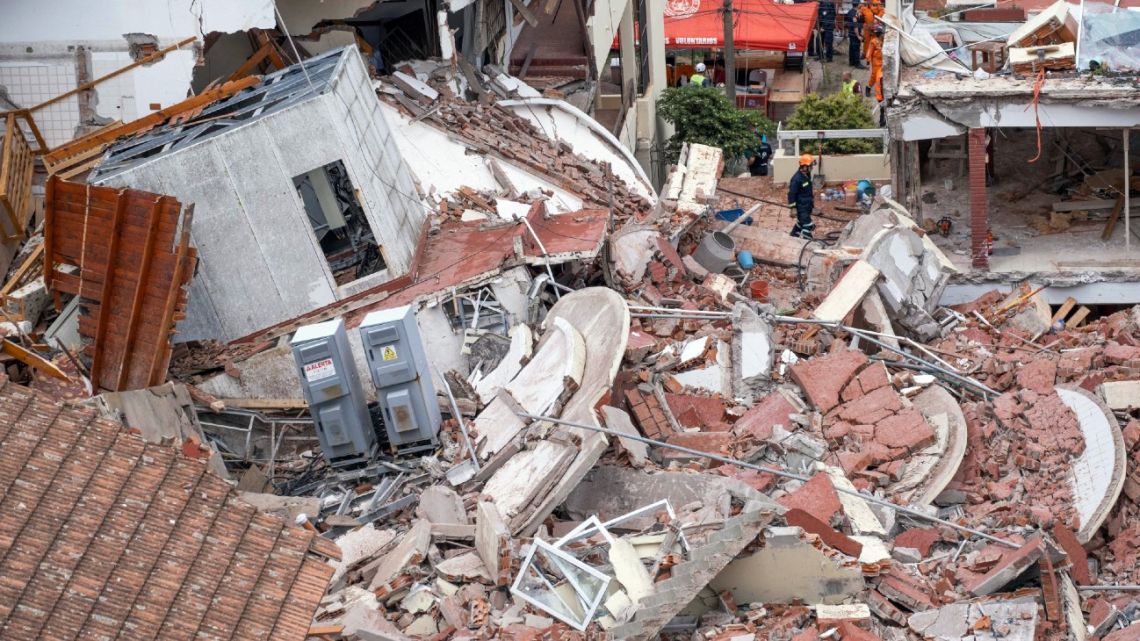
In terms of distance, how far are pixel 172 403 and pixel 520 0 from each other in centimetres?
1142

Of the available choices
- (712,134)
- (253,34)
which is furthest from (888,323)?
(712,134)

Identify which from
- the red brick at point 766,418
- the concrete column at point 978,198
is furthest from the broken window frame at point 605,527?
the concrete column at point 978,198

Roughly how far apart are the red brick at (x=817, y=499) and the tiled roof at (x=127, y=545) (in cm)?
466

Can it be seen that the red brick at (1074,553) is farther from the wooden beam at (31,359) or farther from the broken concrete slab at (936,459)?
the wooden beam at (31,359)

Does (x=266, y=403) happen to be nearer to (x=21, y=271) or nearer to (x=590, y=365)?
(x=21, y=271)

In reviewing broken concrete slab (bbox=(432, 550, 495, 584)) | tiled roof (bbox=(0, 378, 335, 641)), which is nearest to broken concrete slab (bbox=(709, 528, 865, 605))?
broken concrete slab (bbox=(432, 550, 495, 584))

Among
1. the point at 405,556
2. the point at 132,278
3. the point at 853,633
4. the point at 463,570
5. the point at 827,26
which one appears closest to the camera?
the point at 853,633

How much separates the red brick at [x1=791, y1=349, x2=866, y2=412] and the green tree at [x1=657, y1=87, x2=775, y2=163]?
14069mm

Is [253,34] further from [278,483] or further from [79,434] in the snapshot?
[79,434]

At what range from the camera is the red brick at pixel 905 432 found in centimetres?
1337

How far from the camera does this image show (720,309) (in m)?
16.0

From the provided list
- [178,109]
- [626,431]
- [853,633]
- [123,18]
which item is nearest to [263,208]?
[178,109]

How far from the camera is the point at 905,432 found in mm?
13461

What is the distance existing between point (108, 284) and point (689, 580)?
6.15 m
